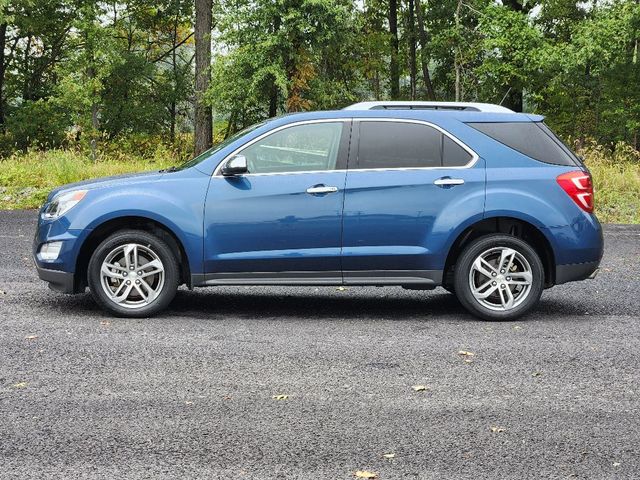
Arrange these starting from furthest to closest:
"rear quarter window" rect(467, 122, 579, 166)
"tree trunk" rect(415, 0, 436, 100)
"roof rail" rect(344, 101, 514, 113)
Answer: "tree trunk" rect(415, 0, 436, 100) < "roof rail" rect(344, 101, 514, 113) < "rear quarter window" rect(467, 122, 579, 166)

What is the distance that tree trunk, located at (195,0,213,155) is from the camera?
26016mm

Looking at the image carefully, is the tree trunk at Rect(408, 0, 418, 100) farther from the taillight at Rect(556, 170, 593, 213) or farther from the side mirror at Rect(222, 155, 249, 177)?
the side mirror at Rect(222, 155, 249, 177)

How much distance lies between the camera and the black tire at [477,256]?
25.9 feet

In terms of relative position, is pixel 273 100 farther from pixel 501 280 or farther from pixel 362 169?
pixel 501 280

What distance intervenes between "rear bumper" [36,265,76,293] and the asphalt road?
0.90ft

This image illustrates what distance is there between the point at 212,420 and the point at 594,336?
374 cm

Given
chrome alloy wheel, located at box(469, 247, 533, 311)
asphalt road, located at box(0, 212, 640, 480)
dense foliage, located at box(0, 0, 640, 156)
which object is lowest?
asphalt road, located at box(0, 212, 640, 480)

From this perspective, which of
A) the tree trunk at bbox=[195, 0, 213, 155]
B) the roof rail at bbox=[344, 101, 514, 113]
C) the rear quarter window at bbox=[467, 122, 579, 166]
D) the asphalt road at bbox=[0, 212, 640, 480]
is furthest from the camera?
the tree trunk at bbox=[195, 0, 213, 155]

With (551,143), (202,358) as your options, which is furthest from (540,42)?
(202,358)

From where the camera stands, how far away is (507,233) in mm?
8195

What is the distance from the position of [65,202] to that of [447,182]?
3404 millimetres

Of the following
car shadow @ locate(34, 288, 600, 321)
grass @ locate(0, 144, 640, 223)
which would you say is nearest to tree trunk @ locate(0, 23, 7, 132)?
grass @ locate(0, 144, 640, 223)

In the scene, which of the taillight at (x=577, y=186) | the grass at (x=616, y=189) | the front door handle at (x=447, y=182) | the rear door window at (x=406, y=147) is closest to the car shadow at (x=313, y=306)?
the taillight at (x=577, y=186)

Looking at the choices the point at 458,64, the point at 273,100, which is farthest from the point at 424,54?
the point at 273,100
